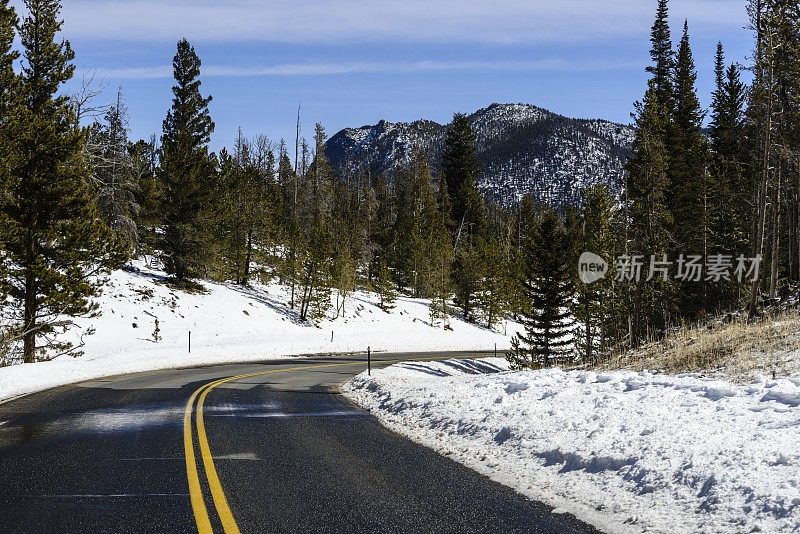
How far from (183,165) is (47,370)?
25051mm

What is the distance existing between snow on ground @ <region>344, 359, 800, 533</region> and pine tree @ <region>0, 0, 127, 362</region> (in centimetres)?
1867

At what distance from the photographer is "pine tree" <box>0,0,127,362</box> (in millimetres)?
24609

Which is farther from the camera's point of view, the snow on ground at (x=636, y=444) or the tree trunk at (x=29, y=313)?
the tree trunk at (x=29, y=313)

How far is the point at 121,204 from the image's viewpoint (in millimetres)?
44156

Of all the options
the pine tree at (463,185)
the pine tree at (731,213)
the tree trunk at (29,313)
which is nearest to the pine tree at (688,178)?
the pine tree at (731,213)

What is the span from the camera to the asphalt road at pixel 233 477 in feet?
18.4

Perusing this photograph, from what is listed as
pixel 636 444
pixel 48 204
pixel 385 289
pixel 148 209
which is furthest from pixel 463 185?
pixel 636 444

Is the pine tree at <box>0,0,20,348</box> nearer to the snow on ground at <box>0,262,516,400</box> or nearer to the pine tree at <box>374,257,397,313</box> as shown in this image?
the snow on ground at <box>0,262,516,400</box>

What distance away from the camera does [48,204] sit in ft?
82.5

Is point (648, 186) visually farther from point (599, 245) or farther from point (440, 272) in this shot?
point (440, 272)

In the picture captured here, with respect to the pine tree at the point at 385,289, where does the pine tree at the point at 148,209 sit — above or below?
above

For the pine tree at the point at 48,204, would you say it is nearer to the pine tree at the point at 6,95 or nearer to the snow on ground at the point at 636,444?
the pine tree at the point at 6,95

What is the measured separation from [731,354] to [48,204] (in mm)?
24267

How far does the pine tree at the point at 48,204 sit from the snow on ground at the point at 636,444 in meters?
18.7
